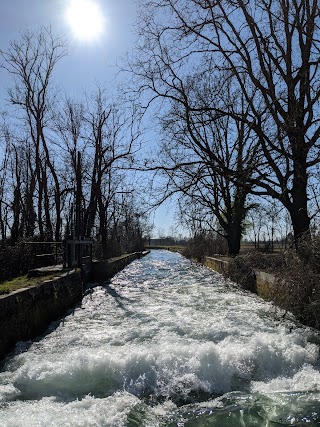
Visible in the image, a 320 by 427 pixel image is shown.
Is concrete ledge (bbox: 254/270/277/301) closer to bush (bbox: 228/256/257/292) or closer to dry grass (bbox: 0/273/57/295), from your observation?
bush (bbox: 228/256/257/292)

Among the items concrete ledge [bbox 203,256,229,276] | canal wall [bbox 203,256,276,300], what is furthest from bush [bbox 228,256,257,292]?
concrete ledge [bbox 203,256,229,276]

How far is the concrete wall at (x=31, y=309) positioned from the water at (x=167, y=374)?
31cm

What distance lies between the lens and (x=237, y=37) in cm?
1292

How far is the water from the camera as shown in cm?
448

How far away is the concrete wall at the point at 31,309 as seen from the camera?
23.4 feet

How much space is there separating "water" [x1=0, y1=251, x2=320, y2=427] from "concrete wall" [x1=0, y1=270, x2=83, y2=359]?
0.31m

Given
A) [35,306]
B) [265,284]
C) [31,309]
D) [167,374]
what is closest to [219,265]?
[265,284]

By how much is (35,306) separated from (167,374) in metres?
4.21

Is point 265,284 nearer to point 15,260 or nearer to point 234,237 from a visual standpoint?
point 15,260

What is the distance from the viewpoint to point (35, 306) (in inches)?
345

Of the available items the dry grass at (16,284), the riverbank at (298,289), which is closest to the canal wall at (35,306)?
the dry grass at (16,284)

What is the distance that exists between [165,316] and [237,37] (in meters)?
9.15

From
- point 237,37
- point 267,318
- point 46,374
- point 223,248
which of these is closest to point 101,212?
point 223,248

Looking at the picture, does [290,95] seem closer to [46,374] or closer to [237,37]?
[237,37]
